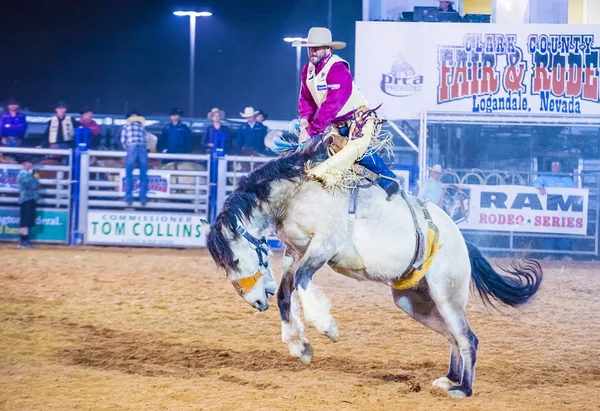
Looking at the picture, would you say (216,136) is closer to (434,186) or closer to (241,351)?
(434,186)

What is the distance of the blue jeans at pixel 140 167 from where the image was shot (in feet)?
43.0

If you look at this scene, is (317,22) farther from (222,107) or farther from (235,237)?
(235,237)

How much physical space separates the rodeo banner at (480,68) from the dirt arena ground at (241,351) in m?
4.11

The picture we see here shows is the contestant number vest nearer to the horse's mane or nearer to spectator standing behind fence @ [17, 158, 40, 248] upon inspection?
the horse's mane

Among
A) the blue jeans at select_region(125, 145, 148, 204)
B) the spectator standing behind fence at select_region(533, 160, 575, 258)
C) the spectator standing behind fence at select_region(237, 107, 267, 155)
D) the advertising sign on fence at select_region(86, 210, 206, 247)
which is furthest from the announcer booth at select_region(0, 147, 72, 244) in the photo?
the spectator standing behind fence at select_region(533, 160, 575, 258)

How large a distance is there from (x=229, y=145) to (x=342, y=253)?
9271 mm

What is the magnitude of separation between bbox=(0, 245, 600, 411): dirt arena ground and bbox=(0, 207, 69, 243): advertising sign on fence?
3341 millimetres

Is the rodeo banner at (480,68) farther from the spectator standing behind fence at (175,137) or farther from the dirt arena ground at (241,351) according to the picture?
the dirt arena ground at (241,351)

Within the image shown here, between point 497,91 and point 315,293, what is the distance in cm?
926

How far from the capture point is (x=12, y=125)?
537 inches

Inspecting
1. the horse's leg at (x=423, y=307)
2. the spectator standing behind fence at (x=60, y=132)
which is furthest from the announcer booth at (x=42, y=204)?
the horse's leg at (x=423, y=307)

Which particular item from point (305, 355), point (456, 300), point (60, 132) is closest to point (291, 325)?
point (305, 355)

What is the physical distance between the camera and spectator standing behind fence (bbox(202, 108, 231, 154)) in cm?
1342

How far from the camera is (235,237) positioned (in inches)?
194
